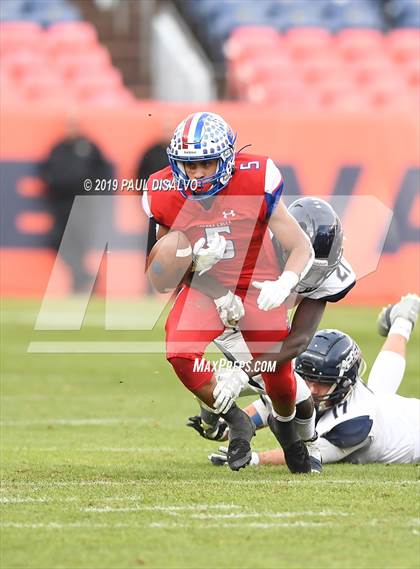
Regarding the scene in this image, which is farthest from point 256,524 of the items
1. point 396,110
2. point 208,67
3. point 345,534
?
point 208,67

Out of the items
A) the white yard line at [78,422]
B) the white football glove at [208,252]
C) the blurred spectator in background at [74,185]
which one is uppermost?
the white football glove at [208,252]

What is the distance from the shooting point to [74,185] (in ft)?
49.3

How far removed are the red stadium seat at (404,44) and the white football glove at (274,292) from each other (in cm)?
1438

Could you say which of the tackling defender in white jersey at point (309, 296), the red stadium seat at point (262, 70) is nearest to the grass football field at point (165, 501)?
the tackling defender in white jersey at point (309, 296)

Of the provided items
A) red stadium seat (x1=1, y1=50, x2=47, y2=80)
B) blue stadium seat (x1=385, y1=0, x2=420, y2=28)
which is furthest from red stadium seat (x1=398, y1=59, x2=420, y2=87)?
red stadium seat (x1=1, y1=50, x2=47, y2=80)

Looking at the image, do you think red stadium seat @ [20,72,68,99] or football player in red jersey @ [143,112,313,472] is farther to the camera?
red stadium seat @ [20,72,68,99]

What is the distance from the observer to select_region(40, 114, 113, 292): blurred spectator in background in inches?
587

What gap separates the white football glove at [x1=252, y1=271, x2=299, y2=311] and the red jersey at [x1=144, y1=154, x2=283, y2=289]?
41 cm

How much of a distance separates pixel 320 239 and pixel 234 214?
0.56 meters

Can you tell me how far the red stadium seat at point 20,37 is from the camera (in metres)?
18.0

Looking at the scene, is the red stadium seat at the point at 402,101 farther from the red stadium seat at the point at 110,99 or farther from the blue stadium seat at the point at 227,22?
the red stadium seat at the point at 110,99

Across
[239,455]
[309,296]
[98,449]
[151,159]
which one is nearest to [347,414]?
[309,296]

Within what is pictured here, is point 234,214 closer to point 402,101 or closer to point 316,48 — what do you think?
point 402,101

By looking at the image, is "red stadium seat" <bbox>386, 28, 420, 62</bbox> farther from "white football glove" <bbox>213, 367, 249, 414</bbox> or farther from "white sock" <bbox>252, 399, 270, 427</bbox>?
"white football glove" <bbox>213, 367, 249, 414</bbox>
